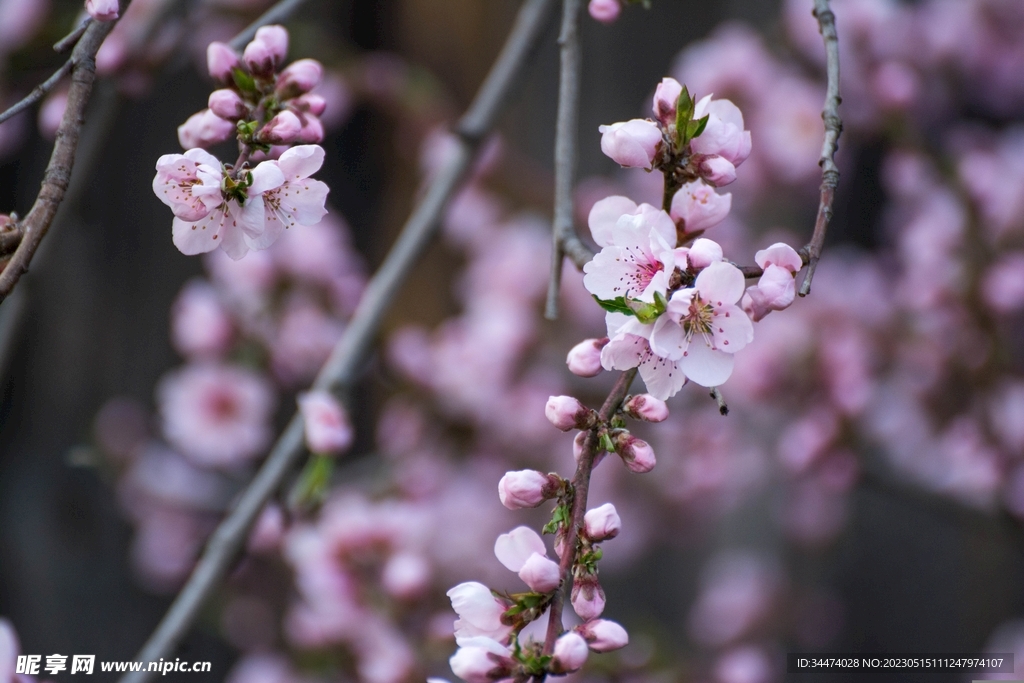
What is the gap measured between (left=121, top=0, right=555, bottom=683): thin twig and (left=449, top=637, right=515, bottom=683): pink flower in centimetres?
51

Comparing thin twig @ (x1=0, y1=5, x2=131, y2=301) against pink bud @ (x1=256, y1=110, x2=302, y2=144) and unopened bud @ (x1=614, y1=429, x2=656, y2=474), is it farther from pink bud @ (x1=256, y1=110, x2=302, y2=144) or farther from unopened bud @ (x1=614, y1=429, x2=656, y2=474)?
unopened bud @ (x1=614, y1=429, x2=656, y2=474)

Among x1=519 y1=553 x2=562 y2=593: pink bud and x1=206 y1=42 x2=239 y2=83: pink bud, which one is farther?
x1=206 y1=42 x2=239 y2=83: pink bud

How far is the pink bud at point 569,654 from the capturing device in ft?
1.80

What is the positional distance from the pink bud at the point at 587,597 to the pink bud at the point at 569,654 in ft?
0.12

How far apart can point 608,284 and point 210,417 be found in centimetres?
134

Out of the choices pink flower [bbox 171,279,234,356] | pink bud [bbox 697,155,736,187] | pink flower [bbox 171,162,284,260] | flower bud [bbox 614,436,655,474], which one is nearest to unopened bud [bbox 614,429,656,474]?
flower bud [bbox 614,436,655,474]

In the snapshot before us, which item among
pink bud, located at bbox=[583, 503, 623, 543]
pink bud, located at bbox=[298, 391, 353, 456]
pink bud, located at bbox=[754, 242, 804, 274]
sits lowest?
pink bud, located at bbox=[583, 503, 623, 543]

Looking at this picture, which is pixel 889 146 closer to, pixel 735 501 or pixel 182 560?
pixel 735 501

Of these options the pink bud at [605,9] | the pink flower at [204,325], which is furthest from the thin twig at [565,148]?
the pink flower at [204,325]

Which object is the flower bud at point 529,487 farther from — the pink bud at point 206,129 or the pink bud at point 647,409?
the pink bud at point 206,129

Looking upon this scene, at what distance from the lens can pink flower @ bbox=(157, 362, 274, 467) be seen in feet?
5.59

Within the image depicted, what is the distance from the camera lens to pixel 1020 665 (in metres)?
1.56

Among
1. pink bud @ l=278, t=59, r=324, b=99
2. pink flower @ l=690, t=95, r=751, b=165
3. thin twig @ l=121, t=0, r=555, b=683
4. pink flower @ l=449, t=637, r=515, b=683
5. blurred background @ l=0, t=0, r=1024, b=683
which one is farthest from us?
blurred background @ l=0, t=0, r=1024, b=683

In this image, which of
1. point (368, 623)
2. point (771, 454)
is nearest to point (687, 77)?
point (771, 454)
